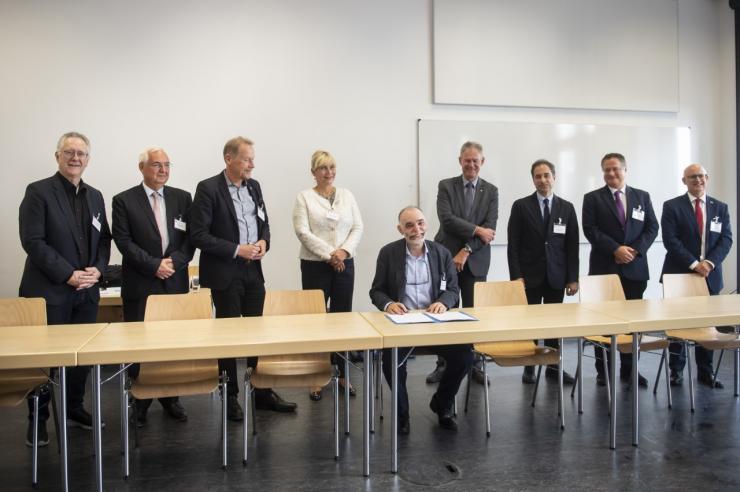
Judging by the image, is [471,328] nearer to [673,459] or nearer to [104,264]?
[673,459]

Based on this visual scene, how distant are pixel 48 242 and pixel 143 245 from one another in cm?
52

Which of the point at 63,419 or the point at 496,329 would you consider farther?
the point at 496,329

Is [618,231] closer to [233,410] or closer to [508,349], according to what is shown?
[508,349]

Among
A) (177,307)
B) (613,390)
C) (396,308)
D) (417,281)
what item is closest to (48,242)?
(177,307)

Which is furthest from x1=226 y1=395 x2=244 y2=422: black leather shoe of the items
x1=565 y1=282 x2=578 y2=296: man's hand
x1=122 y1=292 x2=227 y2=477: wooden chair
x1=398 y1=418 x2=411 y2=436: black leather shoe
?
x1=565 y1=282 x2=578 y2=296: man's hand

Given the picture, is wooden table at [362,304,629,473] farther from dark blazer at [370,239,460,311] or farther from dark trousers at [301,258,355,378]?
dark trousers at [301,258,355,378]

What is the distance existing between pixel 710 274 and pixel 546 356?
1.83m

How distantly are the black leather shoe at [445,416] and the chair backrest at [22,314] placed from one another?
7.53ft

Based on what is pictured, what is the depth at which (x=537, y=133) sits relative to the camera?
583 cm

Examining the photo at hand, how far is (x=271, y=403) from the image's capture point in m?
3.73

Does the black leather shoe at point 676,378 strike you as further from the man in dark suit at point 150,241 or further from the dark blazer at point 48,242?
the dark blazer at point 48,242

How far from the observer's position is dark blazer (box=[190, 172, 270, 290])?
11.3 feet

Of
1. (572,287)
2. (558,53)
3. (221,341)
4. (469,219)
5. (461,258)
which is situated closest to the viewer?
(221,341)

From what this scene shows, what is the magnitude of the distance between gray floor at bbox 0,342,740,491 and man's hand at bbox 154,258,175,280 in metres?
0.95
